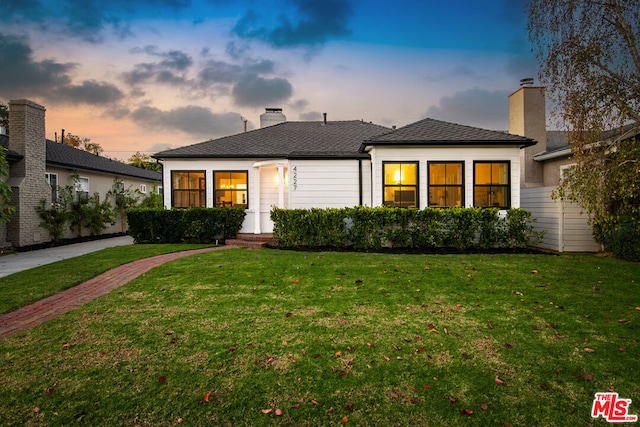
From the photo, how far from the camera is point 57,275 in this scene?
6.58m

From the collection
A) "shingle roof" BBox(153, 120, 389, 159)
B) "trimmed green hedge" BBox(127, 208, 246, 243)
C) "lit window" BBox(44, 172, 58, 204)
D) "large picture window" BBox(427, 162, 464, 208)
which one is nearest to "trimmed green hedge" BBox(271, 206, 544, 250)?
"large picture window" BBox(427, 162, 464, 208)

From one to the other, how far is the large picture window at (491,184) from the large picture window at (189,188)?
9652 mm

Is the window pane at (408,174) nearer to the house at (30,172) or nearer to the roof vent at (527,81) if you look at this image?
the roof vent at (527,81)

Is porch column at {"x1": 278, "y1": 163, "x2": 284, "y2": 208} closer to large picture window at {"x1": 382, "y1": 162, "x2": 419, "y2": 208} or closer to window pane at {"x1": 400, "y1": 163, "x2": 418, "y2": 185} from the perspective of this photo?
large picture window at {"x1": 382, "y1": 162, "x2": 419, "y2": 208}

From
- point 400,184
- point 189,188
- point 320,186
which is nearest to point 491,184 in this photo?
point 400,184

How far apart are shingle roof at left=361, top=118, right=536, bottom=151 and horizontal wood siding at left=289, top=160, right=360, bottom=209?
143 centimetres

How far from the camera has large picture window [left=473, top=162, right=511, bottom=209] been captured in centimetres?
1020

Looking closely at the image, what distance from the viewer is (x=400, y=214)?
9258 millimetres

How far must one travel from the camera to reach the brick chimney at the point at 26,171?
10.9 metres

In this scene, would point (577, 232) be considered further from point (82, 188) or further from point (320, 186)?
point (82, 188)

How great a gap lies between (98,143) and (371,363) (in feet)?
138

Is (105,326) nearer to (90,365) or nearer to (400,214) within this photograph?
(90,365)

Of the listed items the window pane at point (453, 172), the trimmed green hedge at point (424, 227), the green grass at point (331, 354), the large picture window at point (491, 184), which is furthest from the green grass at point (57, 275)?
the large picture window at point (491, 184)

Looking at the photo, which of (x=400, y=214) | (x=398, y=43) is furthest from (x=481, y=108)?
(x=400, y=214)
